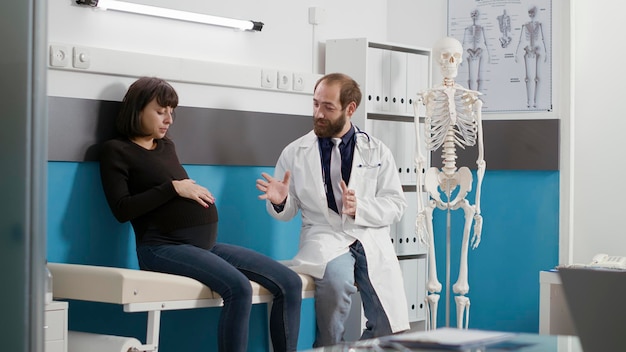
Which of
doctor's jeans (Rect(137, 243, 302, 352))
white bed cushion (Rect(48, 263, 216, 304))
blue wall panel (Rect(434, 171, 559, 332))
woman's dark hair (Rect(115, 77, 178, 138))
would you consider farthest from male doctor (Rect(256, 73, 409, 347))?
blue wall panel (Rect(434, 171, 559, 332))

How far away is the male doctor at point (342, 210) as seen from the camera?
14.4ft

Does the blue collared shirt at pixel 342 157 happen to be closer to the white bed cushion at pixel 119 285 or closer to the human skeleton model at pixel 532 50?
the white bed cushion at pixel 119 285

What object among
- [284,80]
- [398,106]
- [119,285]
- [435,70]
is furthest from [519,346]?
[435,70]

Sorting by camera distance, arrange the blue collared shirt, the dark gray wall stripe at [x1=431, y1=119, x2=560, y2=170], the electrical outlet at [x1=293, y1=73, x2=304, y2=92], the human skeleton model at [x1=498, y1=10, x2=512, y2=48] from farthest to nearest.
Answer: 1. the human skeleton model at [x1=498, y1=10, x2=512, y2=48]
2. the dark gray wall stripe at [x1=431, y1=119, x2=560, y2=170]
3. the electrical outlet at [x1=293, y1=73, x2=304, y2=92]
4. the blue collared shirt

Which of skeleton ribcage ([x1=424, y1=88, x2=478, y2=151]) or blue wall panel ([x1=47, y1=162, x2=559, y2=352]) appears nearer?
blue wall panel ([x1=47, y1=162, x2=559, y2=352])

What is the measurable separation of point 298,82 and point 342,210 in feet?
2.87

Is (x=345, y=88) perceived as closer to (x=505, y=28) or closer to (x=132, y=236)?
(x=132, y=236)

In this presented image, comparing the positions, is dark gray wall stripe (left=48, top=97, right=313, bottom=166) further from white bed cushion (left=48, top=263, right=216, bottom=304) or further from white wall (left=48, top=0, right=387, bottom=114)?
white bed cushion (left=48, top=263, right=216, bottom=304)

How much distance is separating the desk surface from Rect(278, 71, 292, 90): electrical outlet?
299 cm

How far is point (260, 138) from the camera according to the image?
16.1 ft

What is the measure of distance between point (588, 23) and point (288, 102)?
1795 mm

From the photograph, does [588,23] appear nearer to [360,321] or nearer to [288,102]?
[288,102]

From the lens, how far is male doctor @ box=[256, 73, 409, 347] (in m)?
4.39

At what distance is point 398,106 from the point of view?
17.5 feet
